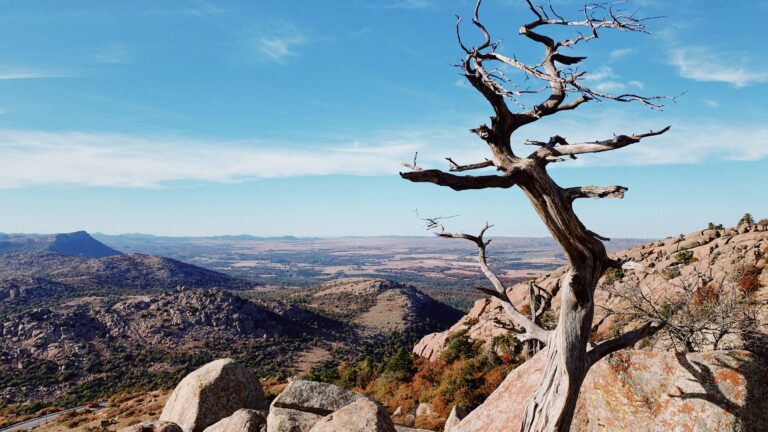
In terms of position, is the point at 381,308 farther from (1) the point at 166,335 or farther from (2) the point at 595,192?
(2) the point at 595,192

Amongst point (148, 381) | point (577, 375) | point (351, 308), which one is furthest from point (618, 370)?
point (351, 308)

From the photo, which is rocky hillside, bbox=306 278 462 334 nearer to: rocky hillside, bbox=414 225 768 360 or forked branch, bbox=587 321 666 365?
rocky hillside, bbox=414 225 768 360

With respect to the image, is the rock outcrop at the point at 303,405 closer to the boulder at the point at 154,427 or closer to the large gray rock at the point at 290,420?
the large gray rock at the point at 290,420

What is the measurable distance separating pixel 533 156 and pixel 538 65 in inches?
53.0

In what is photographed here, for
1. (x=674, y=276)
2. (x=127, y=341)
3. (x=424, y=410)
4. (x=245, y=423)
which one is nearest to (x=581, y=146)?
(x=245, y=423)

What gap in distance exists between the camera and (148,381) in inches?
2270

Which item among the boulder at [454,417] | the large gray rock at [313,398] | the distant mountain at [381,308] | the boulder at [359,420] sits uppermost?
the boulder at [359,420]

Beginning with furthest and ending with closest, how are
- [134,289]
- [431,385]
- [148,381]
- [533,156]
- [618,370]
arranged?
[134,289] → [148,381] → [431,385] → [618,370] → [533,156]

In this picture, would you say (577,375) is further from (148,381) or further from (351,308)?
(351,308)

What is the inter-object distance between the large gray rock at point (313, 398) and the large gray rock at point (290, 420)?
742 mm

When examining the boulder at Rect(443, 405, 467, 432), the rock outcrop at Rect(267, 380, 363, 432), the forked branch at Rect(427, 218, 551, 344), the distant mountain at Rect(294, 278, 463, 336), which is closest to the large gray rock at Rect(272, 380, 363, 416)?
the rock outcrop at Rect(267, 380, 363, 432)

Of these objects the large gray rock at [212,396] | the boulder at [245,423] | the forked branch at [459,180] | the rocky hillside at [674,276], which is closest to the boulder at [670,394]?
the forked branch at [459,180]

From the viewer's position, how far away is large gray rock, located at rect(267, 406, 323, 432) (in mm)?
12375

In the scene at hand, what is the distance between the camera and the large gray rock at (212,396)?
16.3 meters
